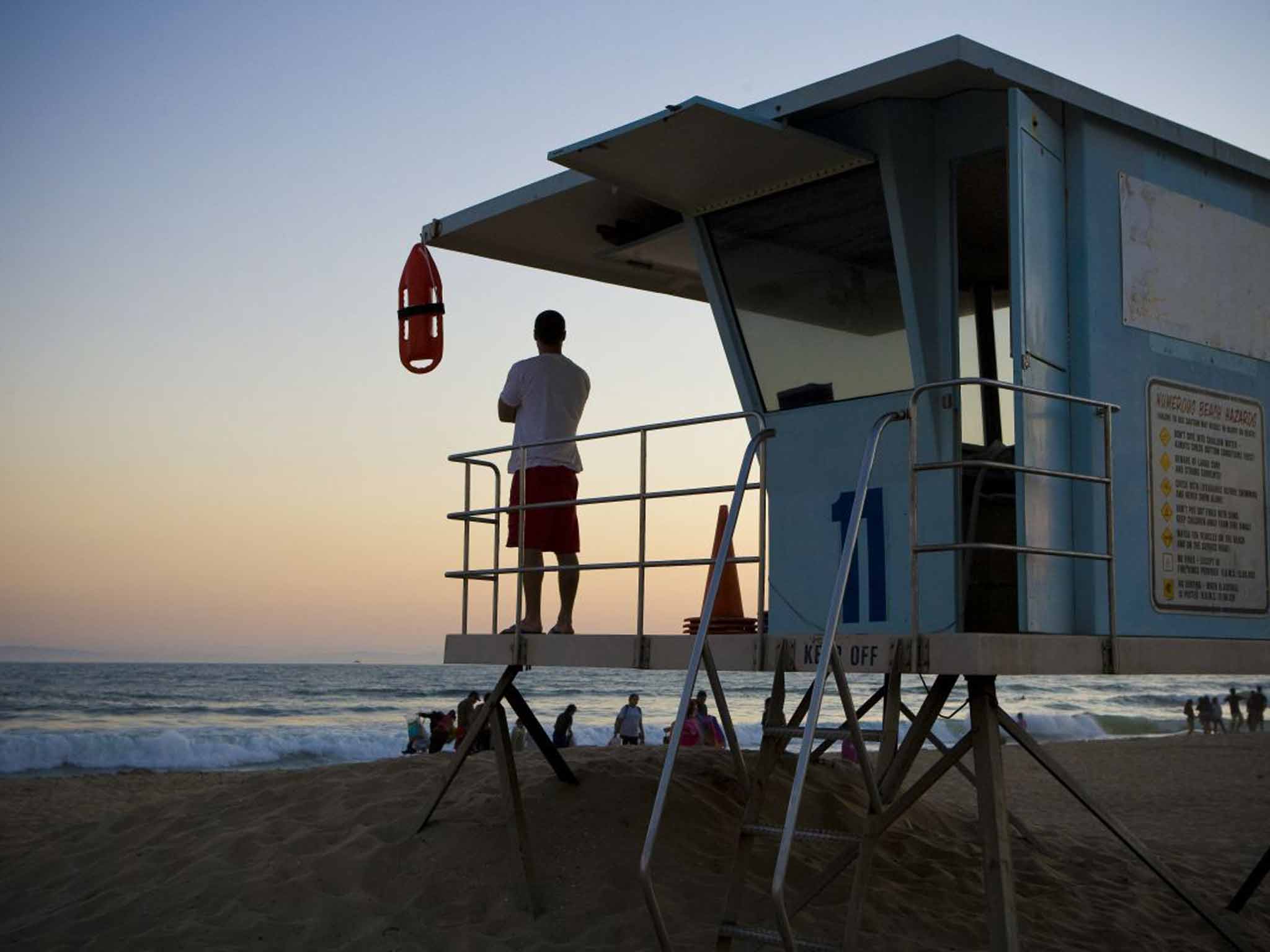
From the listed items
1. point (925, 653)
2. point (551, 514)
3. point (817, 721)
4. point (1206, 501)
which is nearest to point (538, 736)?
point (551, 514)

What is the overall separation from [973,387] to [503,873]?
13.1 ft

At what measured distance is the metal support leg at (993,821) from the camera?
626cm

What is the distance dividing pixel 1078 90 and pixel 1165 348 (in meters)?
1.53

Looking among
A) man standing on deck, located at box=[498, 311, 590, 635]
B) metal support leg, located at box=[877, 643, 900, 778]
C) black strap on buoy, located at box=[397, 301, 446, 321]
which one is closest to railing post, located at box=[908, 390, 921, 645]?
metal support leg, located at box=[877, 643, 900, 778]

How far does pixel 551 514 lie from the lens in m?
8.57

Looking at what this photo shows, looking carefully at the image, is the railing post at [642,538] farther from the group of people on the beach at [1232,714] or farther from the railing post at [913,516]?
the group of people on the beach at [1232,714]

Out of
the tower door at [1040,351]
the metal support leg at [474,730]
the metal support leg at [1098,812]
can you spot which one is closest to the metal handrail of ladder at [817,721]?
the tower door at [1040,351]

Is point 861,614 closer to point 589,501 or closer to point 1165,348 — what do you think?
point 589,501

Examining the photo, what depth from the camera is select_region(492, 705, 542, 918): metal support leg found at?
7.98 m

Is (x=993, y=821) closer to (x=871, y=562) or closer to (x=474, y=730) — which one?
(x=871, y=562)

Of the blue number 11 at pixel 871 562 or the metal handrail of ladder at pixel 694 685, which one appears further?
the blue number 11 at pixel 871 562

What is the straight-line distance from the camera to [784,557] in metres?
7.99

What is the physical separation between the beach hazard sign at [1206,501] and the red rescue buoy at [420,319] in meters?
4.50

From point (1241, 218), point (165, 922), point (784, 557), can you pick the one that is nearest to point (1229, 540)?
point (1241, 218)
